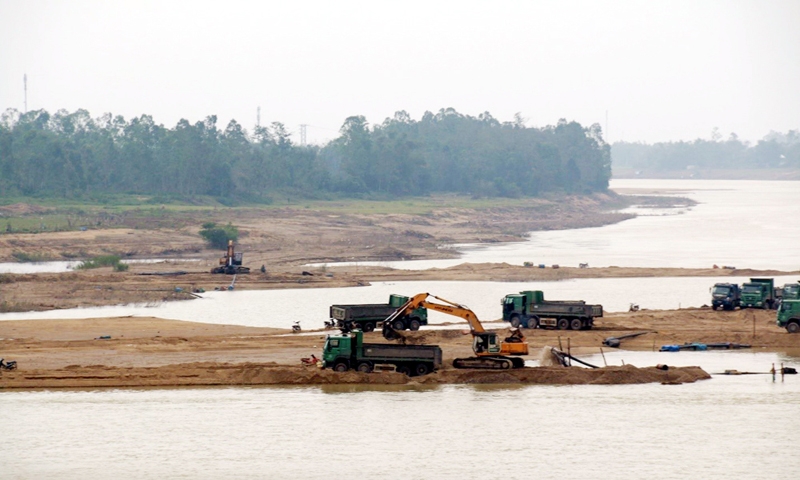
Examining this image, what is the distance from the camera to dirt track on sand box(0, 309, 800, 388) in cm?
4438

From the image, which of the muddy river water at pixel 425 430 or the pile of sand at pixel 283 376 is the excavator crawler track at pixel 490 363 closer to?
the pile of sand at pixel 283 376

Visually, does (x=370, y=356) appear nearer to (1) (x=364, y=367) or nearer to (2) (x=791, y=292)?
(1) (x=364, y=367)

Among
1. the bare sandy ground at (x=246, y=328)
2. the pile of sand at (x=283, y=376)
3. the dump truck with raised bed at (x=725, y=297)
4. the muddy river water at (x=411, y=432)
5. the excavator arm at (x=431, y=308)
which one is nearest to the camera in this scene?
the muddy river water at (x=411, y=432)

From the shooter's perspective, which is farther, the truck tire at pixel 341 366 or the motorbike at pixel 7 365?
the motorbike at pixel 7 365

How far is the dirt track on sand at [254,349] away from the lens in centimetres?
4438

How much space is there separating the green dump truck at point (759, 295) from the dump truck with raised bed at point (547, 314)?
1093cm

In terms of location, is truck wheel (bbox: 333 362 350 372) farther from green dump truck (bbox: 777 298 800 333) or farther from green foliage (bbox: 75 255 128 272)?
green foliage (bbox: 75 255 128 272)

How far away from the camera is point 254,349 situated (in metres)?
51.1

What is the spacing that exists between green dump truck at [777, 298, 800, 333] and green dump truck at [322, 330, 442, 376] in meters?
20.5

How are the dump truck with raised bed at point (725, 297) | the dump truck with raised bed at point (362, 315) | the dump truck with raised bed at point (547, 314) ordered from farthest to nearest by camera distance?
1. the dump truck with raised bed at point (725, 297)
2. the dump truck with raised bed at point (547, 314)
3. the dump truck with raised bed at point (362, 315)

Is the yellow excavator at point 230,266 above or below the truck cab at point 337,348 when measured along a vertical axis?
above

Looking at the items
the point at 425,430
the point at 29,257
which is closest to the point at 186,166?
the point at 29,257

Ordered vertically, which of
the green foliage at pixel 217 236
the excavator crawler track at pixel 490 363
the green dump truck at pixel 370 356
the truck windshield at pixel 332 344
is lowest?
the excavator crawler track at pixel 490 363

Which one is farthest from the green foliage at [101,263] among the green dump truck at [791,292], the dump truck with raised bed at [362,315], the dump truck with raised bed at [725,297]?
the green dump truck at [791,292]
